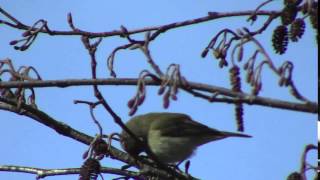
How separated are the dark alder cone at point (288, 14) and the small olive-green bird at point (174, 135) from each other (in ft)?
6.96

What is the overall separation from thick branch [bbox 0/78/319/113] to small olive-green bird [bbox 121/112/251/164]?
262 cm

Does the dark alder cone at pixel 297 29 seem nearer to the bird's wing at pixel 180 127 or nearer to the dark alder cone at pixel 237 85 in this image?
the dark alder cone at pixel 237 85

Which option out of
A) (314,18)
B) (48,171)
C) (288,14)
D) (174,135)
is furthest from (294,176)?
(174,135)

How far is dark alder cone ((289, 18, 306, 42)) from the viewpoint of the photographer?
2990mm

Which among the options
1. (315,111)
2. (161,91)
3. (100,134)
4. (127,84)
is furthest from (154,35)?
(315,111)

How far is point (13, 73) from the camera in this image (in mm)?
3176

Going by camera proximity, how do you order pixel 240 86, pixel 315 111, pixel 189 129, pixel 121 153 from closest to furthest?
pixel 315 111 < pixel 240 86 < pixel 121 153 < pixel 189 129

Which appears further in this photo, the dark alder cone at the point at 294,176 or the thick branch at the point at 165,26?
the thick branch at the point at 165,26

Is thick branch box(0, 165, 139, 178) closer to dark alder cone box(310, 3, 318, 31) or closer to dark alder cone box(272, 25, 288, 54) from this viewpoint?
dark alder cone box(272, 25, 288, 54)

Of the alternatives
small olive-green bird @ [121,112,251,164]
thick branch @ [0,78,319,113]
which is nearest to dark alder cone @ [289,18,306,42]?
thick branch @ [0,78,319,113]

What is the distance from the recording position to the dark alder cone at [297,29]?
9.81 feet

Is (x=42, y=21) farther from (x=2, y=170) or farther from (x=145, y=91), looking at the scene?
(x=145, y=91)

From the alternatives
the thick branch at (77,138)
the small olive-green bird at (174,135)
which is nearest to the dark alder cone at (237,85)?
the thick branch at (77,138)

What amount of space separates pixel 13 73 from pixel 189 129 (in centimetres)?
259
